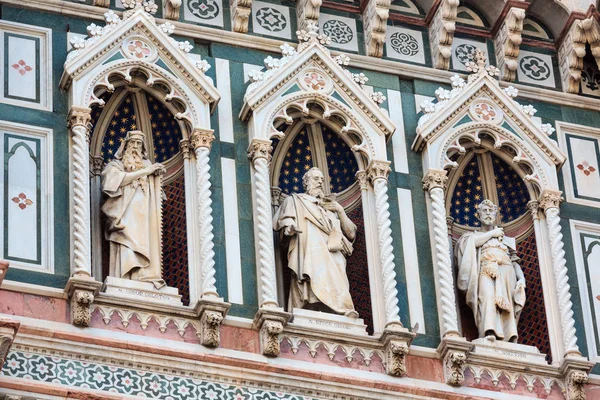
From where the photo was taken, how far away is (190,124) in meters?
22.9

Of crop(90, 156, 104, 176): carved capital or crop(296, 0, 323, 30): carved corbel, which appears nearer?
crop(90, 156, 104, 176): carved capital

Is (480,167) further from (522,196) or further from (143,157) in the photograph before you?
(143,157)

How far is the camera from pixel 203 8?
78.5 ft

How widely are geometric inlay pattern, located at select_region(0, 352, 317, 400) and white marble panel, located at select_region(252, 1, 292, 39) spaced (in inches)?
160

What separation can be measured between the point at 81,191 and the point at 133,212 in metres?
0.51

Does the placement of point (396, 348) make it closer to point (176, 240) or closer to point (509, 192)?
point (176, 240)

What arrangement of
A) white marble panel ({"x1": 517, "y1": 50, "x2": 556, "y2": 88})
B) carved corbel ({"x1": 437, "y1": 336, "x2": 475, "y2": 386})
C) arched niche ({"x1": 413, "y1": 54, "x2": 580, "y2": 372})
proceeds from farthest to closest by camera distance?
white marble panel ({"x1": 517, "y1": 50, "x2": 556, "y2": 88}) → arched niche ({"x1": 413, "y1": 54, "x2": 580, "y2": 372}) → carved corbel ({"x1": 437, "y1": 336, "x2": 475, "y2": 386})

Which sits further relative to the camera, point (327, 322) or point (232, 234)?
point (232, 234)

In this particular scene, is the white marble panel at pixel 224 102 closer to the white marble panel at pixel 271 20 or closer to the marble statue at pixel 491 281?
the white marble panel at pixel 271 20

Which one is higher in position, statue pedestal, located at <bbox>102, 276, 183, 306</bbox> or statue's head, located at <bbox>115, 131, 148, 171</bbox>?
statue's head, located at <bbox>115, 131, 148, 171</bbox>

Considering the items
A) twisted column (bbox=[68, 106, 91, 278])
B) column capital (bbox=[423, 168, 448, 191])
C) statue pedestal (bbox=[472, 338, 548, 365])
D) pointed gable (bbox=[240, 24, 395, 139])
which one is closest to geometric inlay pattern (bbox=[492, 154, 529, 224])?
column capital (bbox=[423, 168, 448, 191])

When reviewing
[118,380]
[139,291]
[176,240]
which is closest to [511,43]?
[176,240]

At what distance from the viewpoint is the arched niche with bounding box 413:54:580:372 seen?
23141mm

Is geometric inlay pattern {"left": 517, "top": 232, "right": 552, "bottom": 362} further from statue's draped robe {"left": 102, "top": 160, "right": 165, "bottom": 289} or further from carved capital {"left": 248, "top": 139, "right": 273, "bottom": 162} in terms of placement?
statue's draped robe {"left": 102, "top": 160, "right": 165, "bottom": 289}
